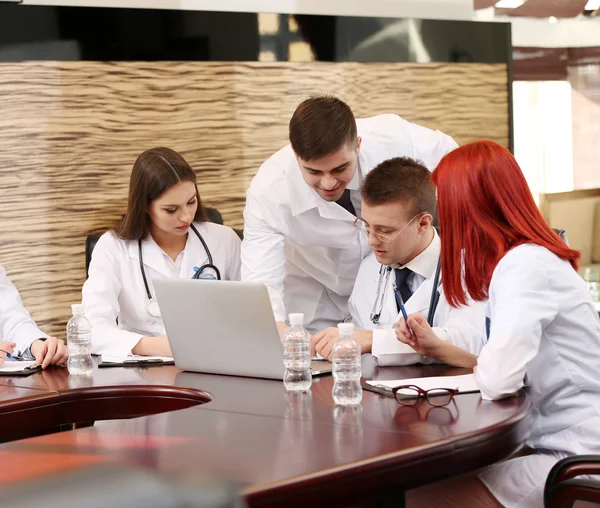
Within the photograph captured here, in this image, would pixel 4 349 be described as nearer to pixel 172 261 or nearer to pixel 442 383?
pixel 172 261

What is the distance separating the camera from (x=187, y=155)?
175 inches

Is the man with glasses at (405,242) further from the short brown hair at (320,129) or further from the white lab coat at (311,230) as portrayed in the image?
the white lab coat at (311,230)

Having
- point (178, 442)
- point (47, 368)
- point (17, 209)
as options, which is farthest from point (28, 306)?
point (178, 442)

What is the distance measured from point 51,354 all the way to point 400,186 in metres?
1.21

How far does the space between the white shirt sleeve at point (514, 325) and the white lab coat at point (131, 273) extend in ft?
5.09

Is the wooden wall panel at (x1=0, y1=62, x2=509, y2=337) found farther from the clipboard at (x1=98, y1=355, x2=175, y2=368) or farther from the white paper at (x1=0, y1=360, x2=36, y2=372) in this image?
the clipboard at (x1=98, y1=355, x2=175, y2=368)

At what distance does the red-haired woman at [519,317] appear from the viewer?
2018 millimetres

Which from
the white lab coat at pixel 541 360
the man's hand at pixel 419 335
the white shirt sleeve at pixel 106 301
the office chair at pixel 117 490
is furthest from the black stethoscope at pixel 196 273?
the office chair at pixel 117 490

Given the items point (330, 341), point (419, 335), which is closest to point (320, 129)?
point (330, 341)

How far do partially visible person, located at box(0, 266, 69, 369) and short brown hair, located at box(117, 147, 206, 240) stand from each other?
500 mm

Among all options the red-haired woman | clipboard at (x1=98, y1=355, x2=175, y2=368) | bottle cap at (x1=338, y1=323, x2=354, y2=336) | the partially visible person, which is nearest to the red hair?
the red-haired woman

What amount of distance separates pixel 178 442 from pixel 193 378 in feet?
2.34

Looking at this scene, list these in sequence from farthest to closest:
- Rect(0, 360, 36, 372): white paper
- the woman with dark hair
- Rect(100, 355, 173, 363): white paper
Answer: the woman with dark hair → Rect(100, 355, 173, 363): white paper → Rect(0, 360, 36, 372): white paper

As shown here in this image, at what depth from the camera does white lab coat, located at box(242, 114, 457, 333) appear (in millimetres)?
3348
